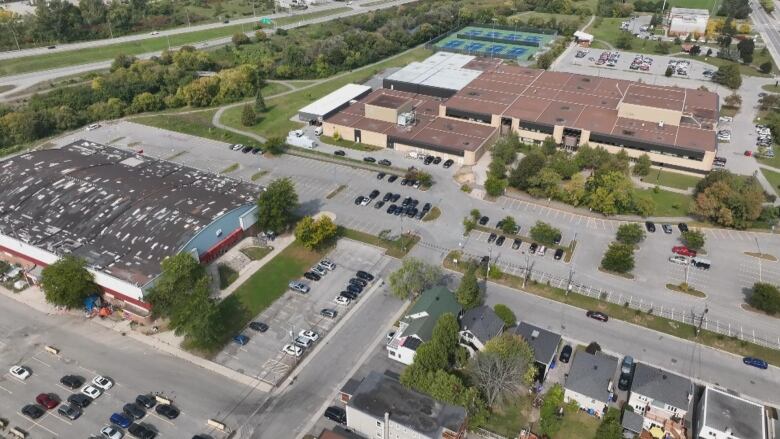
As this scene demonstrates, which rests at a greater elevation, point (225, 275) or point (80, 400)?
point (225, 275)

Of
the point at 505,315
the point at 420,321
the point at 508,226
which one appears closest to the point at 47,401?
the point at 420,321

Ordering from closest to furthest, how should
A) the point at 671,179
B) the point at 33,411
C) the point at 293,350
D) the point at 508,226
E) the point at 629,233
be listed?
the point at 33,411
the point at 293,350
the point at 629,233
the point at 508,226
the point at 671,179

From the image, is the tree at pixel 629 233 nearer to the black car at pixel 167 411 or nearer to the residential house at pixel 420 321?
the residential house at pixel 420 321

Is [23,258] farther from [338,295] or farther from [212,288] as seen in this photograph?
[338,295]

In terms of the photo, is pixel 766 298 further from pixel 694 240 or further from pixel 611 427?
pixel 611 427

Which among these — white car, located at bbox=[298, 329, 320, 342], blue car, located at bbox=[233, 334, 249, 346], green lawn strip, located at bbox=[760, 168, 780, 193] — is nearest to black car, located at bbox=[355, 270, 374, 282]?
white car, located at bbox=[298, 329, 320, 342]

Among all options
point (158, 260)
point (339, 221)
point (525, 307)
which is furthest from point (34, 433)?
point (525, 307)

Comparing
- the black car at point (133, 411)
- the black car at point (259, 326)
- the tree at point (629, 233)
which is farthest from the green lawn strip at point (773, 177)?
the black car at point (133, 411)

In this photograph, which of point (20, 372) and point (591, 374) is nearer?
point (591, 374)
